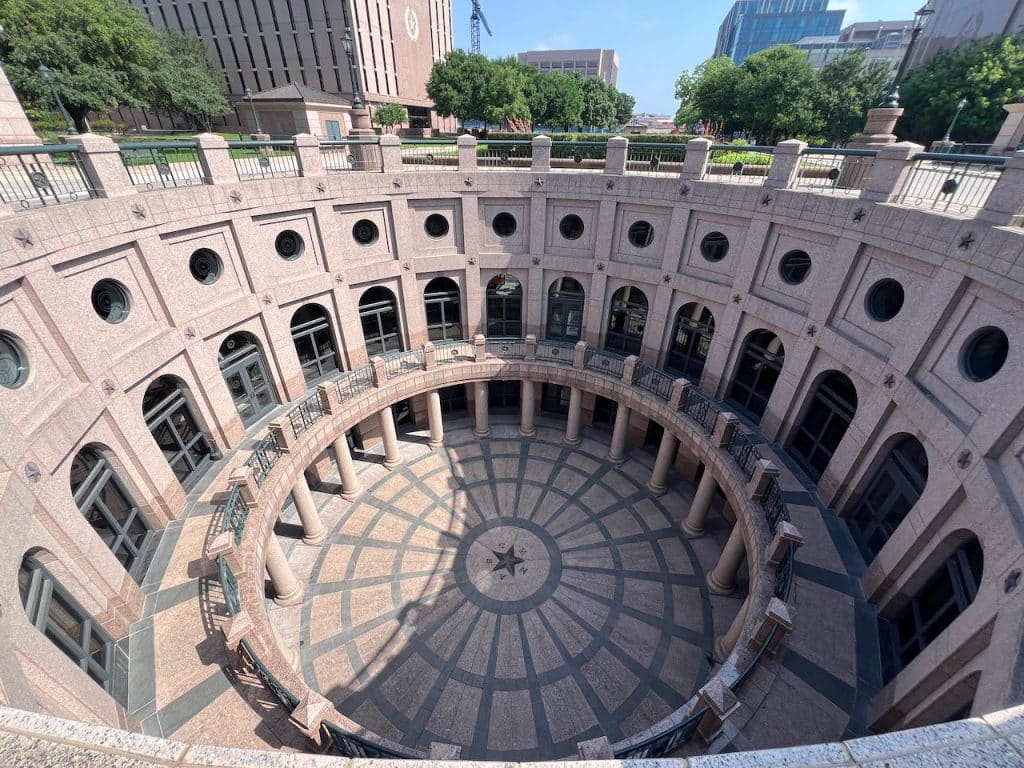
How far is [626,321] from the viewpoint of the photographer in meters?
23.6

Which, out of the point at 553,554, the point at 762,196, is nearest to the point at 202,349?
the point at 553,554

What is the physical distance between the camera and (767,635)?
11.0 m

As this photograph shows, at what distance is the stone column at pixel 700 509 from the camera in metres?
18.0

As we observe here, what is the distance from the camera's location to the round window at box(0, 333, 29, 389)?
10.2m

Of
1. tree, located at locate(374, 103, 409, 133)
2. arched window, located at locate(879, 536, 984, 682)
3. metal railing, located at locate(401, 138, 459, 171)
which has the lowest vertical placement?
arched window, located at locate(879, 536, 984, 682)

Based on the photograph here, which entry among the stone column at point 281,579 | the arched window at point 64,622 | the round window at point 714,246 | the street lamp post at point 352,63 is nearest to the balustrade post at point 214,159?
the street lamp post at point 352,63

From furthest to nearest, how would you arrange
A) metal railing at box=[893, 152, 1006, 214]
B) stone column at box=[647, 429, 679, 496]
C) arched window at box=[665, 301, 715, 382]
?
arched window at box=[665, 301, 715, 382] < stone column at box=[647, 429, 679, 496] < metal railing at box=[893, 152, 1006, 214]

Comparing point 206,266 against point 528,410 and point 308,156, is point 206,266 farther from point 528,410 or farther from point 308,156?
point 528,410

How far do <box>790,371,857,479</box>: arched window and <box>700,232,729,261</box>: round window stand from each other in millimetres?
6575

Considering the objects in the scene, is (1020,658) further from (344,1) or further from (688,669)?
(344,1)

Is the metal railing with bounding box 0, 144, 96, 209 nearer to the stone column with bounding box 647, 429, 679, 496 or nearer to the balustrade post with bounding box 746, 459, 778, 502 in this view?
the balustrade post with bounding box 746, 459, 778, 502

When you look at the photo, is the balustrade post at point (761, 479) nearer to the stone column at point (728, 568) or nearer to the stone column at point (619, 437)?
the stone column at point (728, 568)

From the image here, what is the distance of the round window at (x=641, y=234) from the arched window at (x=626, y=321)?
2316 millimetres

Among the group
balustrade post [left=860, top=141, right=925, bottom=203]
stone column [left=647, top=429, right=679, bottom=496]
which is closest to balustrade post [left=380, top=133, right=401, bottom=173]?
stone column [left=647, top=429, right=679, bottom=496]
